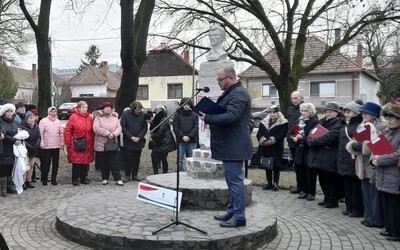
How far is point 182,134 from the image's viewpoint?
9.26 meters

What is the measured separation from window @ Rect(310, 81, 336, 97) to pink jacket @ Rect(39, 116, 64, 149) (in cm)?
3339

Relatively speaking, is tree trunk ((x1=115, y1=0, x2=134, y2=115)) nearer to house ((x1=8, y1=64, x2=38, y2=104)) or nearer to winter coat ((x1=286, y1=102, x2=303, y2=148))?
winter coat ((x1=286, y1=102, x2=303, y2=148))

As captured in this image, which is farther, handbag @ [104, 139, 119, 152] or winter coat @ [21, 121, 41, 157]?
handbag @ [104, 139, 119, 152]

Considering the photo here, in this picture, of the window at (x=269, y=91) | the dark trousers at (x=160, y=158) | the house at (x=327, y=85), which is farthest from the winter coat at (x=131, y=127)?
the window at (x=269, y=91)

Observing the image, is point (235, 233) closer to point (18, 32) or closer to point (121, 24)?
point (121, 24)

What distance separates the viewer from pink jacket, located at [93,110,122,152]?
873 cm

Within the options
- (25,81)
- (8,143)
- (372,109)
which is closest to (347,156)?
(372,109)

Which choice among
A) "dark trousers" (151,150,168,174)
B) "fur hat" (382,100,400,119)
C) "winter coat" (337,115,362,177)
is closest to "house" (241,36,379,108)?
"dark trousers" (151,150,168,174)

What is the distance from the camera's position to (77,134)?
342 inches

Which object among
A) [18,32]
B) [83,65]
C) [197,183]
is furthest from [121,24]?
[83,65]

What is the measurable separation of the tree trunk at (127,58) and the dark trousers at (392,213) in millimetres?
7481

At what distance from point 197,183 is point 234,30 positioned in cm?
1235

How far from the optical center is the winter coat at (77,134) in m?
8.69

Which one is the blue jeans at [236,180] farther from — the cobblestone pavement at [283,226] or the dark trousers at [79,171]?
the dark trousers at [79,171]
